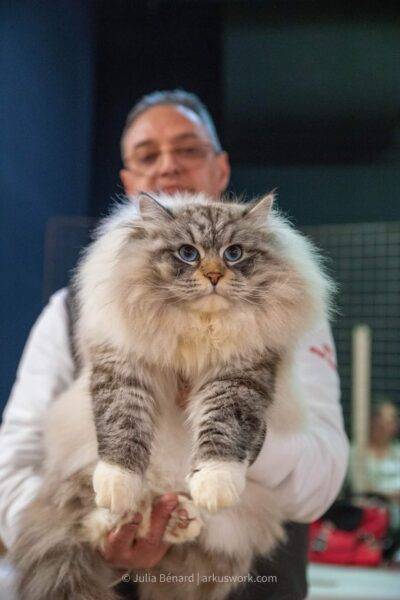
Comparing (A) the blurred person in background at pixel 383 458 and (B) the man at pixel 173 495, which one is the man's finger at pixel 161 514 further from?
(A) the blurred person in background at pixel 383 458

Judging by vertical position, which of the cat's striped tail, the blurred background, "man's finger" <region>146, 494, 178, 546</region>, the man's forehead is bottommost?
the cat's striped tail

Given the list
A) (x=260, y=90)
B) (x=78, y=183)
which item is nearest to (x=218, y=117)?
(x=260, y=90)

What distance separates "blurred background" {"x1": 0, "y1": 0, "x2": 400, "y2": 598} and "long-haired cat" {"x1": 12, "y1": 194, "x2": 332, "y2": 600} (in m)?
1.85

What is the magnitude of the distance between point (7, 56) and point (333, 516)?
2743 mm

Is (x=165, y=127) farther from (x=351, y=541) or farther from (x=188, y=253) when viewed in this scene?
(x=351, y=541)

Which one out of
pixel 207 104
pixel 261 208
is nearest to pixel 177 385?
pixel 261 208

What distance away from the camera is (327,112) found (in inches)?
142

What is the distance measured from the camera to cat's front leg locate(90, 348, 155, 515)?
113 centimetres

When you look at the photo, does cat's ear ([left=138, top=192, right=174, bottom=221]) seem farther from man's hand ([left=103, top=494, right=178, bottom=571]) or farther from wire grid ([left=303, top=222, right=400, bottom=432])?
wire grid ([left=303, top=222, right=400, bottom=432])

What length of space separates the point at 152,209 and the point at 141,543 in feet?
2.17

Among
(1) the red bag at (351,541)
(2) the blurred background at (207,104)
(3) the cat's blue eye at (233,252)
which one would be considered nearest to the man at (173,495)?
(3) the cat's blue eye at (233,252)

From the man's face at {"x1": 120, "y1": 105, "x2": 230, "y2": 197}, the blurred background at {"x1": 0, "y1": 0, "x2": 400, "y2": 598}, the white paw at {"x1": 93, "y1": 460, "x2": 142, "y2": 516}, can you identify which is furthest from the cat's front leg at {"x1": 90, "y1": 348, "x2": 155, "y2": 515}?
the blurred background at {"x1": 0, "y1": 0, "x2": 400, "y2": 598}

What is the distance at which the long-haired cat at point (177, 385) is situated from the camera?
47.9 inches

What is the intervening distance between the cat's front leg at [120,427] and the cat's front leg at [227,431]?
3.7 inches
